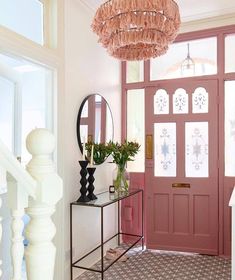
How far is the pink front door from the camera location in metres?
3.70

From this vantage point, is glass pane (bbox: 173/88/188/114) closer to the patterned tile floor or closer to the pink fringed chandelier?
the pink fringed chandelier

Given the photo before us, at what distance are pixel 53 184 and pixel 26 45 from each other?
6.02 ft

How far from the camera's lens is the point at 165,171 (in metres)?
3.90

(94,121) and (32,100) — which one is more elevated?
(32,100)

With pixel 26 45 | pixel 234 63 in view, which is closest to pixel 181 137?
pixel 234 63

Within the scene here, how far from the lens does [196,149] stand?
149 inches

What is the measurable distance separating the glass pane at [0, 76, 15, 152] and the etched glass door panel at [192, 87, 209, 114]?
2.20 metres

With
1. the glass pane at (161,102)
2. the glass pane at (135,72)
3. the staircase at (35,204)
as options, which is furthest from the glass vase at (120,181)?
the staircase at (35,204)

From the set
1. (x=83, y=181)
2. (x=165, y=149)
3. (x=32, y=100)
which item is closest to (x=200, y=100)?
(x=165, y=149)

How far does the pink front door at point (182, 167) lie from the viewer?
370 cm

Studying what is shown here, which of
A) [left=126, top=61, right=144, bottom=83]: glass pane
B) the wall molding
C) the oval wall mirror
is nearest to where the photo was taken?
the oval wall mirror

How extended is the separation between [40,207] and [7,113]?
2.42m

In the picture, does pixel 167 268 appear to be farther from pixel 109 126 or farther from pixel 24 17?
pixel 24 17

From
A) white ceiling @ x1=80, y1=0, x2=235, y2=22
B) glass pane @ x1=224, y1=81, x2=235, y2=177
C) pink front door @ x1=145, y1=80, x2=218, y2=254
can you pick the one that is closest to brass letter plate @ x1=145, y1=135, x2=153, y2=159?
pink front door @ x1=145, y1=80, x2=218, y2=254
